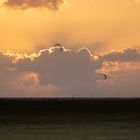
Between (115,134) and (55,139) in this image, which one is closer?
(55,139)

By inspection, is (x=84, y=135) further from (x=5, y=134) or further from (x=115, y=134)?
(x=5, y=134)

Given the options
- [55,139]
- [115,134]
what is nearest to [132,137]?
[115,134]

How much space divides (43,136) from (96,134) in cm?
538

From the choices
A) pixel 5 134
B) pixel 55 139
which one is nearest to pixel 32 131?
pixel 5 134

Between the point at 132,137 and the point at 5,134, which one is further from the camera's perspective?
the point at 5,134

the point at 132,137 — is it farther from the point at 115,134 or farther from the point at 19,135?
the point at 19,135

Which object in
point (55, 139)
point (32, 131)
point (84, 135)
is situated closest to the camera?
point (55, 139)

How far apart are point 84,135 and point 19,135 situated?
625cm

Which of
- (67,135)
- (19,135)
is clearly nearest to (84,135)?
(67,135)

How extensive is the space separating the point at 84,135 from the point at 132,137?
4616mm

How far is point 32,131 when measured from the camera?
5922cm

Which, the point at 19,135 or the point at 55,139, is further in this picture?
the point at 19,135

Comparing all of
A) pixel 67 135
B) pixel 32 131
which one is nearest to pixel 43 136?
pixel 67 135

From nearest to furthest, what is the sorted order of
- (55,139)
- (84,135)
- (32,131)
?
1. (55,139)
2. (84,135)
3. (32,131)
